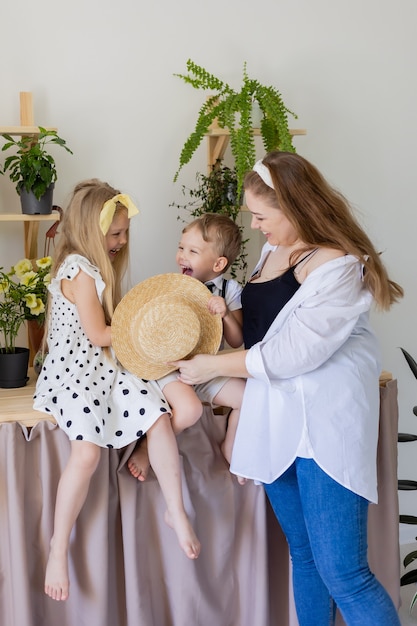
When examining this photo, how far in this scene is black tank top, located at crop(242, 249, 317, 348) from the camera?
194 cm

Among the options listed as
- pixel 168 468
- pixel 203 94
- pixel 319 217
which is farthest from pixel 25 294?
pixel 203 94

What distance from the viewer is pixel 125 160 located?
280 cm

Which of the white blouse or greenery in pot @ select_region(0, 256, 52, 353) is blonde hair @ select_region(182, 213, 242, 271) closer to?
the white blouse

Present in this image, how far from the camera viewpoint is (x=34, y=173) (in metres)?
2.39

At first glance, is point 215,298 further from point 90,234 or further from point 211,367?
point 90,234

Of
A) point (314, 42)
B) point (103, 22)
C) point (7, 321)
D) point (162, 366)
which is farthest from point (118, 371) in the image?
point (314, 42)

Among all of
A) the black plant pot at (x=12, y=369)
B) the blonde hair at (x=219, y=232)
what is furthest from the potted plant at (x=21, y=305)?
the blonde hair at (x=219, y=232)

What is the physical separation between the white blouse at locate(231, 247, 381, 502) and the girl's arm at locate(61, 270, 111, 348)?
0.43 m

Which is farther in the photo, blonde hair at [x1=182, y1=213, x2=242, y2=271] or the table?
blonde hair at [x1=182, y1=213, x2=242, y2=271]

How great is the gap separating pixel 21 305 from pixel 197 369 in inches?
27.5

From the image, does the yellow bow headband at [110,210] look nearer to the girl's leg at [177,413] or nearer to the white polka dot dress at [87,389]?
the white polka dot dress at [87,389]

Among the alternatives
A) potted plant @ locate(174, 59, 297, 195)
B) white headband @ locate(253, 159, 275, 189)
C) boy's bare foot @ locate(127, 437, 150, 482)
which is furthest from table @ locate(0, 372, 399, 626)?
potted plant @ locate(174, 59, 297, 195)

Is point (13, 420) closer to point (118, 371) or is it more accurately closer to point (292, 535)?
point (118, 371)

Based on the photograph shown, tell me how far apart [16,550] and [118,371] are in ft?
1.74
